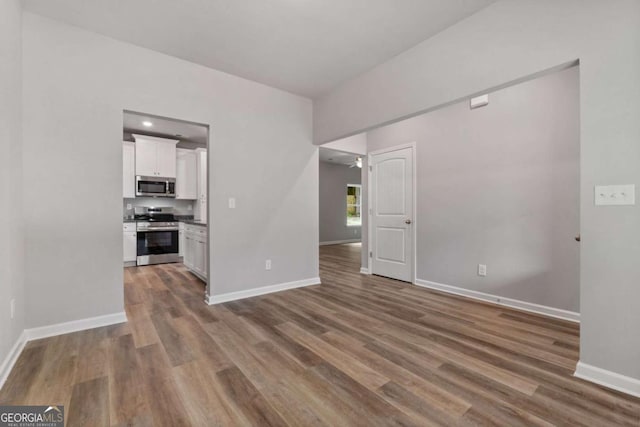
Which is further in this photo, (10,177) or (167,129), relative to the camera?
(167,129)

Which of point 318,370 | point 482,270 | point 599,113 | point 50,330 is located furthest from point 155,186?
point 599,113

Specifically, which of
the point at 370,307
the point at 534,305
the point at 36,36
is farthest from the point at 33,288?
the point at 534,305

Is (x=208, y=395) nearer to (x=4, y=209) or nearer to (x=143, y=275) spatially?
(x=4, y=209)

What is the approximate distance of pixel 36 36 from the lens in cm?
230

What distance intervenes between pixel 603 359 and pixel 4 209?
3.89 meters

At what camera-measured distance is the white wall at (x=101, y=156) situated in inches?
91.4

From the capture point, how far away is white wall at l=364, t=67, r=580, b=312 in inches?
107

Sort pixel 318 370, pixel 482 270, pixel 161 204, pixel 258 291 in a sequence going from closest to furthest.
→ pixel 318 370, pixel 482 270, pixel 258 291, pixel 161 204

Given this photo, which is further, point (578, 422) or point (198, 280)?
point (198, 280)

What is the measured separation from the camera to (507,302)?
121 inches

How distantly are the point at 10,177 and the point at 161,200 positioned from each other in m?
4.34

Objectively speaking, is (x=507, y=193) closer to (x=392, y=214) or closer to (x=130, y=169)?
(x=392, y=214)

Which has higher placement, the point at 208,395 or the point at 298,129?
the point at 298,129

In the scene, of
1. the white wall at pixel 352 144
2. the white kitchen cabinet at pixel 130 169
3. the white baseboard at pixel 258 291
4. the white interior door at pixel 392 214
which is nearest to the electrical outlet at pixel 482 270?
the white interior door at pixel 392 214
